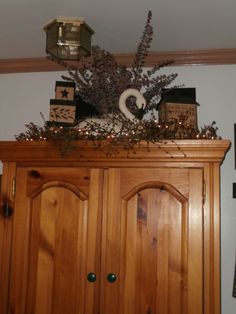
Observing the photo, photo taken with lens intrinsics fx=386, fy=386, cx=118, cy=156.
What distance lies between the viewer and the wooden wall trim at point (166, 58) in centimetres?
219

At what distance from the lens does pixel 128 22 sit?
6.29 ft

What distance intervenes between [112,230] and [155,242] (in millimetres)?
191

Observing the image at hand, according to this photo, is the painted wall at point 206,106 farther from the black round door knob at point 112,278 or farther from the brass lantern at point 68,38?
the black round door knob at point 112,278

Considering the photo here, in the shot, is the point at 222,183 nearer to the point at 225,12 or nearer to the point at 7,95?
the point at 225,12

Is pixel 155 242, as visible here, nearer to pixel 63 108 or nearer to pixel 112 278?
pixel 112 278

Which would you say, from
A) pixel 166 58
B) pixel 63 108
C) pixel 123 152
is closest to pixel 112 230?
pixel 123 152

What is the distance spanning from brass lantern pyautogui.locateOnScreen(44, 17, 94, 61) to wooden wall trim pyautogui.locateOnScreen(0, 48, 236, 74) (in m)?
0.32

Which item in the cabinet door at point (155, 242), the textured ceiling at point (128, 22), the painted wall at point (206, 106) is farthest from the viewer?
the painted wall at point (206, 106)

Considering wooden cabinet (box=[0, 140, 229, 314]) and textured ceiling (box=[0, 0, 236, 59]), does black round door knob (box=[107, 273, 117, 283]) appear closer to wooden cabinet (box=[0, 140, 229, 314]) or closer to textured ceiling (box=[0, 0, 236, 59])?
wooden cabinet (box=[0, 140, 229, 314])

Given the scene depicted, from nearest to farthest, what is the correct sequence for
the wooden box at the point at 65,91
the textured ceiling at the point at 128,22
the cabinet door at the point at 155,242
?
the cabinet door at the point at 155,242 → the textured ceiling at the point at 128,22 → the wooden box at the point at 65,91

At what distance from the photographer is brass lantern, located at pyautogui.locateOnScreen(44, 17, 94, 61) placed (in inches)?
75.3

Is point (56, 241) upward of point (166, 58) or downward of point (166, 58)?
downward

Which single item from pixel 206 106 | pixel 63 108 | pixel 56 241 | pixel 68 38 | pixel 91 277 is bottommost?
pixel 91 277

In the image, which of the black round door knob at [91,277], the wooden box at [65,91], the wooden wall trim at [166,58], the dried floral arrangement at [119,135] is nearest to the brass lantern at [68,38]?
the wooden box at [65,91]
